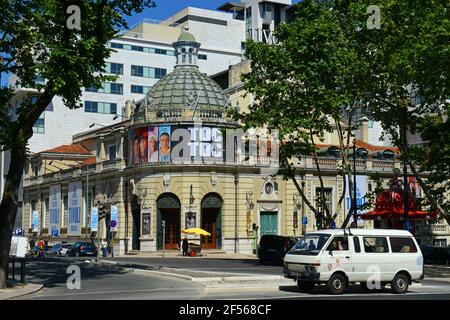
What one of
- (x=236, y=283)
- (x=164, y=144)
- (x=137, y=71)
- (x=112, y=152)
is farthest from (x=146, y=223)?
(x=137, y=71)

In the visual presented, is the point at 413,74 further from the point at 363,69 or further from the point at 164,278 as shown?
the point at 164,278

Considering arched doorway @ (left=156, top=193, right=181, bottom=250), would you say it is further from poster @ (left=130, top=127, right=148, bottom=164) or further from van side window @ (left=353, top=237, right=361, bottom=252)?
van side window @ (left=353, top=237, right=361, bottom=252)

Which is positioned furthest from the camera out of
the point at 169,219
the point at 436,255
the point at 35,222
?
the point at 35,222

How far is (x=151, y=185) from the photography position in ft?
194

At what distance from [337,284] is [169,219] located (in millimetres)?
38373

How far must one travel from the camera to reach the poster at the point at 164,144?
5866 cm

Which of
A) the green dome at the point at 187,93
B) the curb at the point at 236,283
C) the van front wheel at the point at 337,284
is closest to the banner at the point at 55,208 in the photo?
the green dome at the point at 187,93

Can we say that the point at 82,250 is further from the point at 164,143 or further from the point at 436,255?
the point at 436,255

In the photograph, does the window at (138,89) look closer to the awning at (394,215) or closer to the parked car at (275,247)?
the awning at (394,215)

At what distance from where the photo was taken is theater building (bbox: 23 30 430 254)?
58656 mm

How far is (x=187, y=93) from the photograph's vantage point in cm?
6253

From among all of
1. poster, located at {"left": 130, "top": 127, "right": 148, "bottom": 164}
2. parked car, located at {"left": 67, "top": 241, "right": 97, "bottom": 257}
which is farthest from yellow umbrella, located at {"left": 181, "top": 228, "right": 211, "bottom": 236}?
parked car, located at {"left": 67, "top": 241, "right": 97, "bottom": 257}
